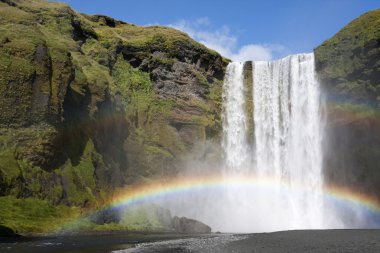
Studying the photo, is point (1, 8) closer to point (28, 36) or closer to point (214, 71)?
point (28, 36)

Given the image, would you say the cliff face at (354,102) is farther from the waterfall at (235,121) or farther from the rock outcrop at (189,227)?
the rock outcrop at (189,227)

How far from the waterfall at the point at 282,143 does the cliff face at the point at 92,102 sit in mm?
5506

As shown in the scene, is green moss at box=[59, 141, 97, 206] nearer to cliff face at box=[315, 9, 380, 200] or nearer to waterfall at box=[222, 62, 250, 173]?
waterfall at box=[222, 62, 250, 173]

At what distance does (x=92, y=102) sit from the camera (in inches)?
2349

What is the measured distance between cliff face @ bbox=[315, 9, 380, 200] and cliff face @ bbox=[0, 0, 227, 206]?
19.2 meters

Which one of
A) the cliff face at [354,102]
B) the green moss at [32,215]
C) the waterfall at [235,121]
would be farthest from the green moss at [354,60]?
the green moss at [32,215]

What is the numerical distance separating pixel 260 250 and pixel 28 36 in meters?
41.7

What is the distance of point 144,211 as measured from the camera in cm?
5234

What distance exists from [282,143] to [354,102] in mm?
12595

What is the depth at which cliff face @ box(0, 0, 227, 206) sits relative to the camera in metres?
48.2

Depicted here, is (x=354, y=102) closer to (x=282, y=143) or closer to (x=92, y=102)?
(x=282, y=143)

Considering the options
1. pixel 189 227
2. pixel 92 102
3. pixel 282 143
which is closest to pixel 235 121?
pixel 282 143

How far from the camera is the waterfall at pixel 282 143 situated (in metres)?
61.1

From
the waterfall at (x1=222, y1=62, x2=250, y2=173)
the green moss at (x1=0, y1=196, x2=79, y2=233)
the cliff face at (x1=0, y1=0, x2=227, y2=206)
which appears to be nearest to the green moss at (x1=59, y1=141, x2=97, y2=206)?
the cliff face at (x1=0, y1=0, x2=227, y2=206)
